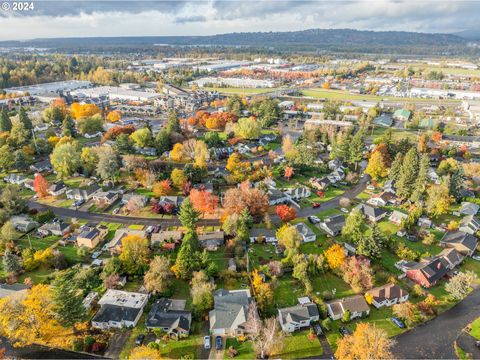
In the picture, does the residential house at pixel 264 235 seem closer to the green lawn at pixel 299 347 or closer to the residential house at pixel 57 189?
the green lawn at pixel 299 347

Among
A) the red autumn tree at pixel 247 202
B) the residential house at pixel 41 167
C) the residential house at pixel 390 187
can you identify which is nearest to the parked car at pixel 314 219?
the red autumn tree at pixel 247 202

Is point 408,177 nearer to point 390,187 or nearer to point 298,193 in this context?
point 390,187

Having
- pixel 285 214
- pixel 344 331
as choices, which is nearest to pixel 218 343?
pixel 344 331

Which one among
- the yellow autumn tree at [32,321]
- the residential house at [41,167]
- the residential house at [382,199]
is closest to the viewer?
the yellow autumn tree at [32,321]

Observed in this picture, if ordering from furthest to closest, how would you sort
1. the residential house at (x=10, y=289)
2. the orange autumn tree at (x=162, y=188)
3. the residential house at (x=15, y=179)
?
the residential house at (x=15, y=179) < the orange autumn tree at (x=162, y=188) < the residential house at (x=10, y=289)

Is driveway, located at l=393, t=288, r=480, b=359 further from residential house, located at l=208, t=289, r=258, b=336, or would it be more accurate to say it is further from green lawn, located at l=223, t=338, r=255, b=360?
residential house, located at l=208, t=289, r=258, b=336

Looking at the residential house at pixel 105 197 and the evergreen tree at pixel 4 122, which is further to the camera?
the evergreen tree at pixel 4 122

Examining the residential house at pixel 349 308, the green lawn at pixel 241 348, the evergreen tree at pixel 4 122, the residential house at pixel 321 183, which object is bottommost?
the green lawn at pixel 241 348

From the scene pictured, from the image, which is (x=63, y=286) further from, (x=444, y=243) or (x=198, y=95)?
(x=198, y=95)
